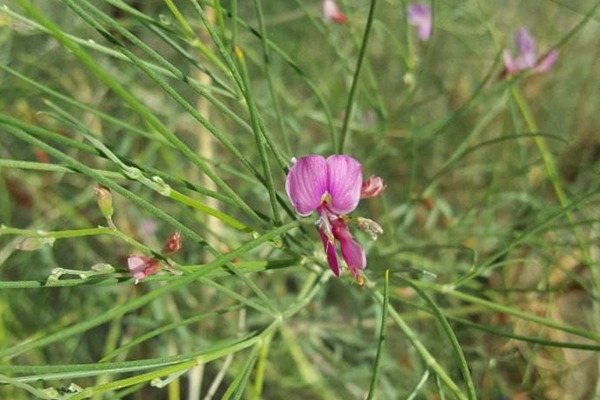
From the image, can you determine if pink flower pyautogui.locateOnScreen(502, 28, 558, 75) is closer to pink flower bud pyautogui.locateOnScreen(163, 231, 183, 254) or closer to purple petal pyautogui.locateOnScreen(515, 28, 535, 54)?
purple petal pyautogui.locateOnScreen(515, 28, 535, 54)

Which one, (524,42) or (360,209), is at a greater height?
(524,42)

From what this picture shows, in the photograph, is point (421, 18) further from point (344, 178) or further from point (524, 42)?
point (344, 178)

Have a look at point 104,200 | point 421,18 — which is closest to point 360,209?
point 421,18

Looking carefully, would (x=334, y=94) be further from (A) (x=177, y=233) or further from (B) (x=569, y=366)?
(A) (x=177, y=233)

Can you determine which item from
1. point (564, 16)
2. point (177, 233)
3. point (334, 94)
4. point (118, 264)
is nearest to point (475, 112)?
point (334, 94)

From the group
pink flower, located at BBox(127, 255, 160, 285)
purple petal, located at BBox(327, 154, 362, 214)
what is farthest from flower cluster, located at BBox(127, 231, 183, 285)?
purple petal, located at BBox(327, 154, 362, 214)

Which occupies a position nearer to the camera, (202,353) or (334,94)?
(202,353)

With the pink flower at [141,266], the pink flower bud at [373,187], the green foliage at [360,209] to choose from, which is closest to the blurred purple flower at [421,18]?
the green foliage at [360,209]
